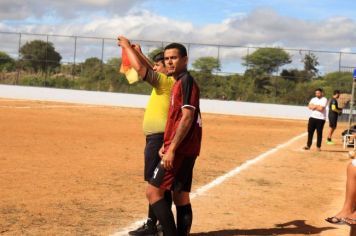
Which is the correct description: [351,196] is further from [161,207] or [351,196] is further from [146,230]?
[146,230]

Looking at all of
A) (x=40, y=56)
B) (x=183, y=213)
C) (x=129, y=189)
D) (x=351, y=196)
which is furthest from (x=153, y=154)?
(x=40, y=56)

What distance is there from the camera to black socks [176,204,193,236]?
4969 millimetres

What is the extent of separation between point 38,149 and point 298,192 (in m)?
6.32

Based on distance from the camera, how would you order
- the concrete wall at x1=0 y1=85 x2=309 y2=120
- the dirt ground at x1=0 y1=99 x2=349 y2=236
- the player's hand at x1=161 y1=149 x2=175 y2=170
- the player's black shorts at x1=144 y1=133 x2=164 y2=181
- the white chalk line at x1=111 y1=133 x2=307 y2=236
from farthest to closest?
the concrete wall at x1=0 y1=85 x2=309 y2=120 → the dirt ground at x1=0 y1=99 x2=349 y2=236 → the white chalk line at x1=111 y1=133 x2=307 y2=236 → the player's black shorts at x1=144 y1=133 x2=164 y2=181 → the player's hand at x1=161 y1=149 x2=175 y2=170

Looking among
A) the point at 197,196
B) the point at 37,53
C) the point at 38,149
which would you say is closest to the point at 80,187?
the point at 197,196

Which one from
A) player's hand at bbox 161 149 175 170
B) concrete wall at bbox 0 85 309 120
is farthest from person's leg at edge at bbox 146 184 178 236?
concrete wall at bbox 0 85 309 120

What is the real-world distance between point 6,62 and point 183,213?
4617 cm

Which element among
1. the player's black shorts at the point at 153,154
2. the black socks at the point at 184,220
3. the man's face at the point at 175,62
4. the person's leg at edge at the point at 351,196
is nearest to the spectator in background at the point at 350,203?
the person's leg at edge at the point at 351,196

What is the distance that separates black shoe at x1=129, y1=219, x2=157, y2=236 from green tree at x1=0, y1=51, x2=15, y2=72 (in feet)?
145

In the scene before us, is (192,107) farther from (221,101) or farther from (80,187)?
(221,101)

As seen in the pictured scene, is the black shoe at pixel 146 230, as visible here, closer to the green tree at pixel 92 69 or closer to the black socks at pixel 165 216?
the black socks at pixel 165 216

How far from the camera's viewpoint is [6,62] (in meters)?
47.9

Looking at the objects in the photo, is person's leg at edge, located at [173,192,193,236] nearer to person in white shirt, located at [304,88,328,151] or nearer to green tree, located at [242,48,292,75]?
person in white shirt, located at [304,88,328,151]

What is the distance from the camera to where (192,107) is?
4.36 meters
